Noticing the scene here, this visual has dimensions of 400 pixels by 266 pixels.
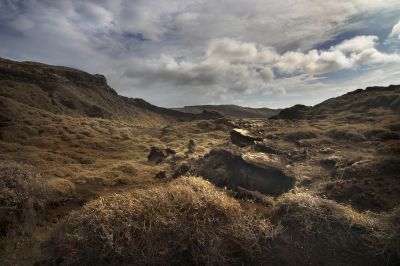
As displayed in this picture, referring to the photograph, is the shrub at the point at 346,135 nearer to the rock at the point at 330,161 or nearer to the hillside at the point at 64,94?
the rock at the point at 330,161

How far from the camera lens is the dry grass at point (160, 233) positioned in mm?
7723

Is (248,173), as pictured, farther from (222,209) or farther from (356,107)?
(356,107)

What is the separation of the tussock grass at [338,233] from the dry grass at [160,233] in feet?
2.88

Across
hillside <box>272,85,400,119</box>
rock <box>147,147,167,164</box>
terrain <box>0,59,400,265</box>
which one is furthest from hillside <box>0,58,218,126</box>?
hillside <box>272,85,400,119</box>

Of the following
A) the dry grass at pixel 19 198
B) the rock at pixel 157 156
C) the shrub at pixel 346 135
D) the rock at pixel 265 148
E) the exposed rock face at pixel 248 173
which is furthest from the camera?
the rock at pixel 157 156

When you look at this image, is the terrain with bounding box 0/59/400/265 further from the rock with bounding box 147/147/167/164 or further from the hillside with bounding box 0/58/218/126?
the hillside with bounding box 0/58/218/126

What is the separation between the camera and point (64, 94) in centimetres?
7706

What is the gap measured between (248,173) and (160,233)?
8547mm

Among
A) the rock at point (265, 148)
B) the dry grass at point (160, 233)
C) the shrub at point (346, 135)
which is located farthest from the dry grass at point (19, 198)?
the shrub at point (346, 135)

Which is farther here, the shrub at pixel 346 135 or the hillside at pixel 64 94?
the hillside at pixel 64 94

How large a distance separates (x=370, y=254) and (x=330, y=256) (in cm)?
97

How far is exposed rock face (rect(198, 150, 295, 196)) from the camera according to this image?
15453 mm

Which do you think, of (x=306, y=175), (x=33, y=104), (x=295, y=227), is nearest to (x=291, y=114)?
(x=33, y=104)

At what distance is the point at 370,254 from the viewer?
802cm
